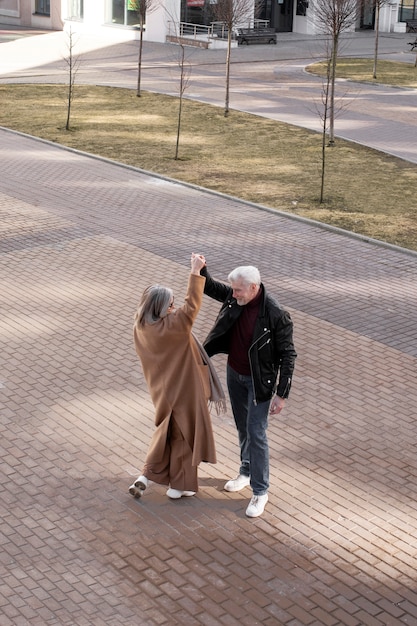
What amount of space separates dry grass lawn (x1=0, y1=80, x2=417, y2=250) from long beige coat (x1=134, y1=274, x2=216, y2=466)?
8208 millimetres

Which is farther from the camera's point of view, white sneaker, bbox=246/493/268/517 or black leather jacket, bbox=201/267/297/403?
white sneaker, bbox=246/493/268/517

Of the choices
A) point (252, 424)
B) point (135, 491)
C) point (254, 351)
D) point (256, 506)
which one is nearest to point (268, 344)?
point (254, 351)

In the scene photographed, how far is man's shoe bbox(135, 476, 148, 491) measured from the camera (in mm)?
7676

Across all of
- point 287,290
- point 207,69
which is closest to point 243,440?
point 287,290

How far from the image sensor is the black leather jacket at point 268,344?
23.5ft

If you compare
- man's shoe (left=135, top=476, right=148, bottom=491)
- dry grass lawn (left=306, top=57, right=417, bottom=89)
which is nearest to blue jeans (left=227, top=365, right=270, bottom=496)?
man's shoe (left=135, top=476, right=148, bottom=491)

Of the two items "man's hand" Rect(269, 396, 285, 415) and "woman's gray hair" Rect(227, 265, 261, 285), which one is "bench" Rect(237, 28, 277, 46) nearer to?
"woman's gray hair" Rect(227, 265, 261, 285)

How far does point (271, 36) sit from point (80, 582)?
4085cm

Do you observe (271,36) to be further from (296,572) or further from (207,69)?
(296,572)

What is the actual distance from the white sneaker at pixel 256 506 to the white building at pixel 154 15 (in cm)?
3594

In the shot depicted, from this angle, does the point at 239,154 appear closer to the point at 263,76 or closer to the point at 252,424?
the point at 263,76

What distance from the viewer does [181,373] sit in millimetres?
7320

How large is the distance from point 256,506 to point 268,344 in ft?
4.18

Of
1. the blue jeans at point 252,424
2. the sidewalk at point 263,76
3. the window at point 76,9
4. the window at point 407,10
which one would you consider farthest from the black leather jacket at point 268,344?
the window at point 407,10
